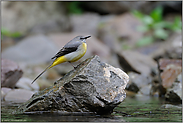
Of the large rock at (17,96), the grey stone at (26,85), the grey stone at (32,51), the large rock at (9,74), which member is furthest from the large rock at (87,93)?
the grey stone at (32,51)

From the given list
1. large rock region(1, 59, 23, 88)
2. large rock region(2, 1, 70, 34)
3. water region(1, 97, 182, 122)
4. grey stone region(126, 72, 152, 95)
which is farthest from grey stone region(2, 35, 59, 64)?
water region(1, 97, 182, 122)

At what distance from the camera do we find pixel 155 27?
20.4m

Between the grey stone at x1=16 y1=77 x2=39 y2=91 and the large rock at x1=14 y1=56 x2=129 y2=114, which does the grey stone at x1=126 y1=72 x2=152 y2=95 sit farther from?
the large rock at x1=14 y1=56 x2=129 y2=114

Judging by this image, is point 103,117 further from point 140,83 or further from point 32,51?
point 32,51

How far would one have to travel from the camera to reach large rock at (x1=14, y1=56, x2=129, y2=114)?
5.46 metres

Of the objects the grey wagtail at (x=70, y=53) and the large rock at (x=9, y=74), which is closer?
the grey wagtail at (x=70, y=53)

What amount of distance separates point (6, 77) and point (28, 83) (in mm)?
1963

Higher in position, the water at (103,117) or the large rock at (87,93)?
the large rock at (87,93)

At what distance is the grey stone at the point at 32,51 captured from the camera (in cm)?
1719

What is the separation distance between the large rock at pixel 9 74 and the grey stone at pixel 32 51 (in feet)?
25.4

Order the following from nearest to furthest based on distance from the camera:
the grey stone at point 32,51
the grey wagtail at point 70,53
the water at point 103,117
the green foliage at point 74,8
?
the water at point 103,117
the grey wagtail at point 70,53
the grey stone at point 32,51
the green foliage at point 74,8

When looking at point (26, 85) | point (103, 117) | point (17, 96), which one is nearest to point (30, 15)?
point (26, 85)

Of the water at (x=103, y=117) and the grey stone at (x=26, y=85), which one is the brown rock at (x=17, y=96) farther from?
the water at (x=103, y=117)

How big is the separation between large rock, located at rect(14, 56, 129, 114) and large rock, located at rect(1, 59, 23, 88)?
3.58m
